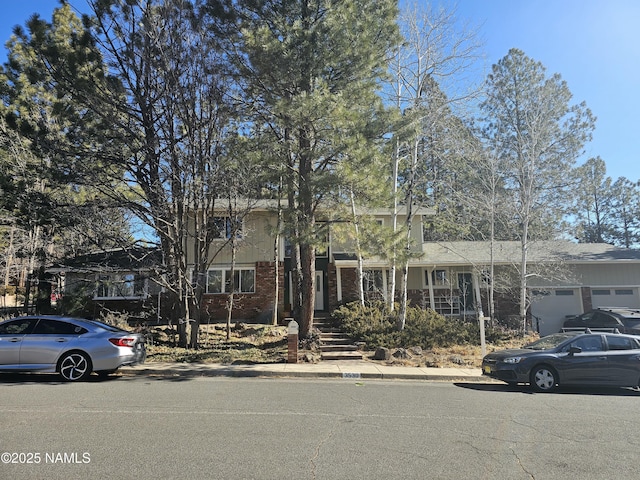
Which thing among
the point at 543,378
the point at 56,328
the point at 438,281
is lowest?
the point at 543,378

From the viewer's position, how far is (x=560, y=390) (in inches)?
412

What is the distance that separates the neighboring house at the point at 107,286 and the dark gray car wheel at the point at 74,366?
4.97 meters

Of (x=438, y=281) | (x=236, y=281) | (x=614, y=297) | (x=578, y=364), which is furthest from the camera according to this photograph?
(x=438, y=281)

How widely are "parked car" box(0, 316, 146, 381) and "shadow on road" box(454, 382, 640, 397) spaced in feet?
27.0

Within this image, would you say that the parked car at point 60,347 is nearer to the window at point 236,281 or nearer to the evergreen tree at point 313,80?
the evergreen tree at point 313,80

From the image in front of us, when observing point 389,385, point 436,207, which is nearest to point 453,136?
point 436,207

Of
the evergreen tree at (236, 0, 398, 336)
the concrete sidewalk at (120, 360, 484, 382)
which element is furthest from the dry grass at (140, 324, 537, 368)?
the evergreen tree at (236, 0, 398, 336)

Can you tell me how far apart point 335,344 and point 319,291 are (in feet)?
22.6

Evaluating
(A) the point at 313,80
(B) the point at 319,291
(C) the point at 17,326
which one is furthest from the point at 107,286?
(B) the point at 319,291

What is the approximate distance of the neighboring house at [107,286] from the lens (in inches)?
628

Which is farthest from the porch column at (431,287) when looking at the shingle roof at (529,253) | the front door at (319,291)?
the front door at (319,291)

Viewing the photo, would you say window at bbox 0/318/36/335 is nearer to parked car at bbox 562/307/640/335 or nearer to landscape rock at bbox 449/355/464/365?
landscape rock at bbox 449/355/464/365

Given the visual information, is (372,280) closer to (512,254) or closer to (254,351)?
(512,254)

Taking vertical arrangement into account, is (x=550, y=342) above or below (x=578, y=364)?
above
